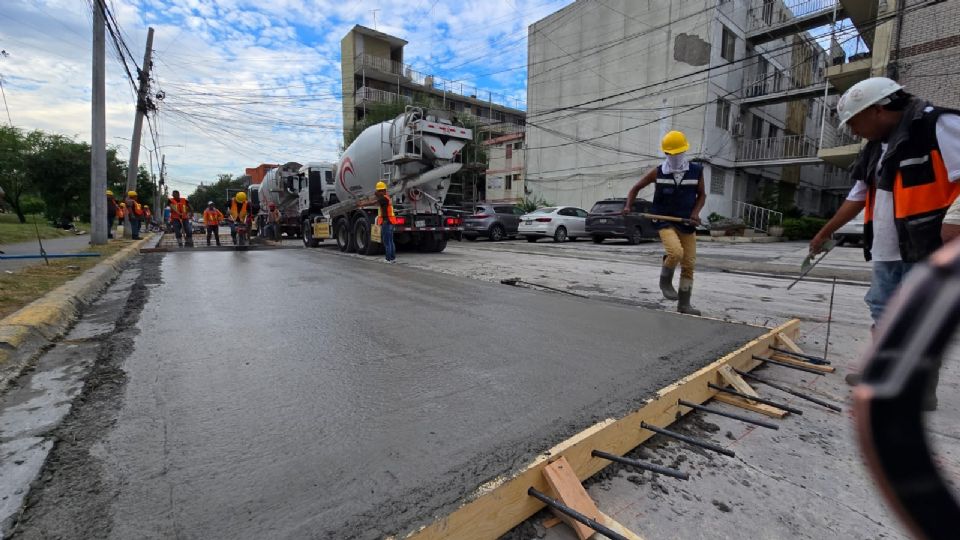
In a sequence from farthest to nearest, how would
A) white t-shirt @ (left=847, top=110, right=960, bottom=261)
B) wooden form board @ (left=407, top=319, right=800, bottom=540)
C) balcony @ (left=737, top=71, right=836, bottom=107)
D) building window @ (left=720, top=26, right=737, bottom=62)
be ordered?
building window @ (left=720, top=26, right=737, bottom=62)
balcony @ (left=737, top=71, right=836, bottom=107)
white t-shirt @ (left=847, top=110, right=960, bottom=261)
wooden form board @ (left=407, top=319, right=800, bottom=540)

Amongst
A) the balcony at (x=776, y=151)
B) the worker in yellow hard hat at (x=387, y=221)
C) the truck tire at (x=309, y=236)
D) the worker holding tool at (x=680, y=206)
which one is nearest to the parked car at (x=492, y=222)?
the truck tire at (x=309, y=236)

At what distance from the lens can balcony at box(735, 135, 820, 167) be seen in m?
→ 21.2

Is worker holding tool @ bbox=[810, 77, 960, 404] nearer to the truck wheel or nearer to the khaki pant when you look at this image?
the khaki pant

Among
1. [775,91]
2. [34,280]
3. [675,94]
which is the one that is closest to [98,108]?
[34,280]

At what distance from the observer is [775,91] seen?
2272 centimetres

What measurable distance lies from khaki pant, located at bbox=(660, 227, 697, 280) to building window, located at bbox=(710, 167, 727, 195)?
64.1 ft

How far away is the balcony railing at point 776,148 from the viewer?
71.9 ft

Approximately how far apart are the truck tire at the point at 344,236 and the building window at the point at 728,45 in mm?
18860

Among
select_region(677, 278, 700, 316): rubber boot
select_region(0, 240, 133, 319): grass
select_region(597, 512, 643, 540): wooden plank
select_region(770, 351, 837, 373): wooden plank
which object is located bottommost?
select_region(597, 512, 643, 540): wooden plank

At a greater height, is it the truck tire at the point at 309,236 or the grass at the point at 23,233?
the truck tire at the point at 309,236

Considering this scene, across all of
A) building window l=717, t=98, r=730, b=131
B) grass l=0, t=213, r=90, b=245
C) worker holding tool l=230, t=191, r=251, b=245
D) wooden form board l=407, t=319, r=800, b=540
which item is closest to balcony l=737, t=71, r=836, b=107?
building window l=717, t=98, r=730, b=131

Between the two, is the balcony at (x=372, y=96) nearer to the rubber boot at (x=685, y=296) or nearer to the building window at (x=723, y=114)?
the building window at (x=723, y=114)

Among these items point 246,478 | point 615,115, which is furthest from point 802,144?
point 246,478

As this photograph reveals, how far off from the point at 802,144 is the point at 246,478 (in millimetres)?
26221
